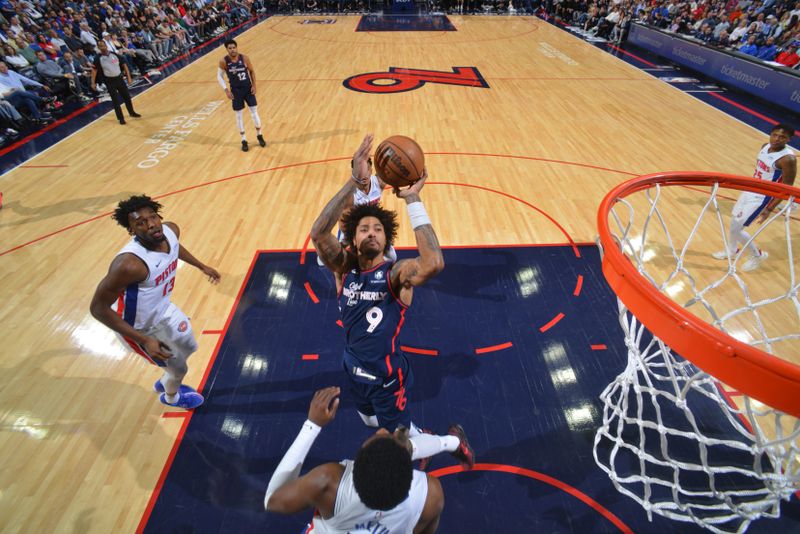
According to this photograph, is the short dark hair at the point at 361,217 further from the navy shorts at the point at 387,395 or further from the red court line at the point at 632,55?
the red court line at the point at 632,55

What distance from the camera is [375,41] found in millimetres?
15672

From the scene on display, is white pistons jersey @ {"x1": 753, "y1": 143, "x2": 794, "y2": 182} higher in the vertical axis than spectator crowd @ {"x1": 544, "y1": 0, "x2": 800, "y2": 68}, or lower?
lower

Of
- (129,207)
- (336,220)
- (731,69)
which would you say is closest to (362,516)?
(336,220)

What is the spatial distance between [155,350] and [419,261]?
1.95 meters

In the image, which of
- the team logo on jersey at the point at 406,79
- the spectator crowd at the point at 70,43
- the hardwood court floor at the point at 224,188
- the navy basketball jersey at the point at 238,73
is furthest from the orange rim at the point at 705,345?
the spectator crowd at the point at 70,43

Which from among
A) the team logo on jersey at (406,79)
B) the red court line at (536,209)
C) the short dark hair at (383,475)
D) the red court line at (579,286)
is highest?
the short dark hair at (383,475)

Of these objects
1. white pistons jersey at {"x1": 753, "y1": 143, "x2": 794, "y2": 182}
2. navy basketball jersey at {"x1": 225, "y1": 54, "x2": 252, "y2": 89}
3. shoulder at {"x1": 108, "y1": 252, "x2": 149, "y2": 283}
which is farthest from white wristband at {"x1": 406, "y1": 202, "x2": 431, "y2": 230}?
navy basketball jersey at {"x1": 225, "y1": 54, "x2": 252, "y2": 89}

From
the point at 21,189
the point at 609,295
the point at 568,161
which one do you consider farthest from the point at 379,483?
the point at 21,189

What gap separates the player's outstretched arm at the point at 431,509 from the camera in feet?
6.21

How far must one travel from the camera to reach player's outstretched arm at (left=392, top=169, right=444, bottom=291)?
2.13 metres

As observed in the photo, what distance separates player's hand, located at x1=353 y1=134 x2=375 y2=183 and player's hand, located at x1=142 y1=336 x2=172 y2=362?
1758 millimetres

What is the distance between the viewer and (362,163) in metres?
2.53

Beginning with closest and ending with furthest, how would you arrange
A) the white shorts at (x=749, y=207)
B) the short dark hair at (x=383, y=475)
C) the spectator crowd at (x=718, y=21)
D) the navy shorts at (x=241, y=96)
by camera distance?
the short dark hair at (x=383, y=475) → the white shorts at (x=749, y=207) → the navy shorts at (x=241, y=96) → the spectator crowd at (x=718, y=21)

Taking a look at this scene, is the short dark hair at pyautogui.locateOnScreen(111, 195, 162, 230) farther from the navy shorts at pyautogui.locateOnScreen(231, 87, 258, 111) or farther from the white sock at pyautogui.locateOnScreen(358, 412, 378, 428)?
the navy shorts at pyautogui.locateOnScreen(231, 87, 258, 111)
